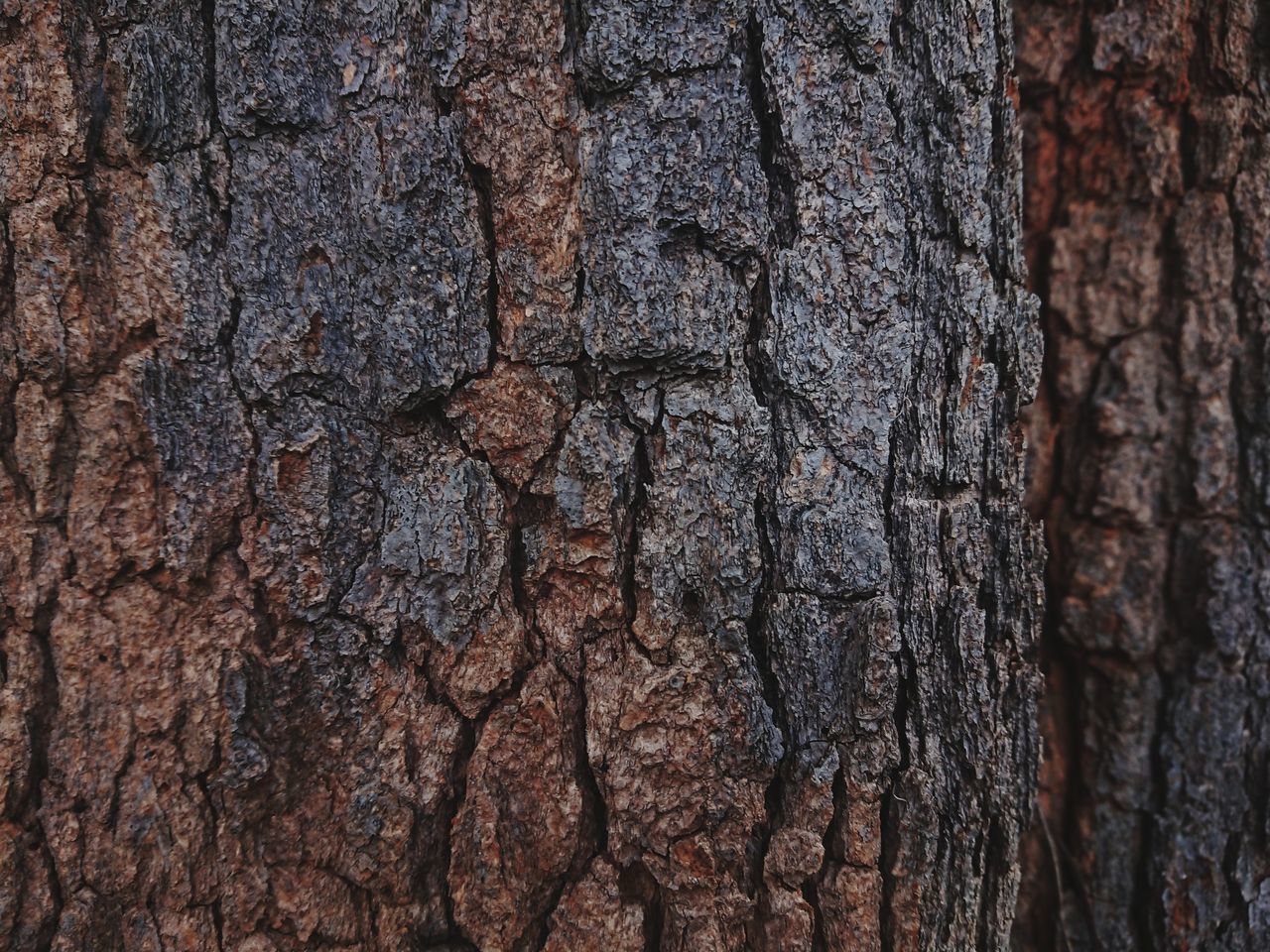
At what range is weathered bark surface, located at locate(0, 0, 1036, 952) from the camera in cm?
115

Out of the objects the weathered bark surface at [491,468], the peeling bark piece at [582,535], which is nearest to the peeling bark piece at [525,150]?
the weathered bark surface at [491,468]

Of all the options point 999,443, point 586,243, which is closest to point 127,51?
point 586,243

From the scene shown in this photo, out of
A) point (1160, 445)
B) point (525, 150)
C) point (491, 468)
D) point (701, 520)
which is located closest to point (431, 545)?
point (491, 468)

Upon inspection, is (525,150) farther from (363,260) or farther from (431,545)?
(431,545)

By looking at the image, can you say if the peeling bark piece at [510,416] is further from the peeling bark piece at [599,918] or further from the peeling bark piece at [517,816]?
the peeling bark piece at [599,918]

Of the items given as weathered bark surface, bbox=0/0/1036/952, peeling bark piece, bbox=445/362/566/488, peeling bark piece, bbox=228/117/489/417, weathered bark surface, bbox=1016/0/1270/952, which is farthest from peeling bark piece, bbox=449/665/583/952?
weathered bark surface, bbox=1016/0/1270/952

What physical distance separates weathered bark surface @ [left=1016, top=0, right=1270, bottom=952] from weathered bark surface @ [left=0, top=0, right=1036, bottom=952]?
0.40m

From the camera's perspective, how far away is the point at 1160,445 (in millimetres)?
1505

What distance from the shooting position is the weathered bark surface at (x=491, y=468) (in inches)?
45.1

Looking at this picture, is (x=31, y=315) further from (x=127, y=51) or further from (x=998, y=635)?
(x=998, y=635)

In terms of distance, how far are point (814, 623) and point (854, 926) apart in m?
0.46

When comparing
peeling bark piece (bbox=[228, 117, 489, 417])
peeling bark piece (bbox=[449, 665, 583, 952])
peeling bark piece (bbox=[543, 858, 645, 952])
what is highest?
peeling bark piece (bbox=[228, 117, 489, 417])

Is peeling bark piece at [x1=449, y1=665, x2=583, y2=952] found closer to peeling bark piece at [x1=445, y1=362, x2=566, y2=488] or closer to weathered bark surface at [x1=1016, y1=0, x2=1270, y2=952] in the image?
peeling bark piece at [x1=445, y1=362, x2=566, y2=488]

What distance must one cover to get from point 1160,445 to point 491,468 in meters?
1.22
